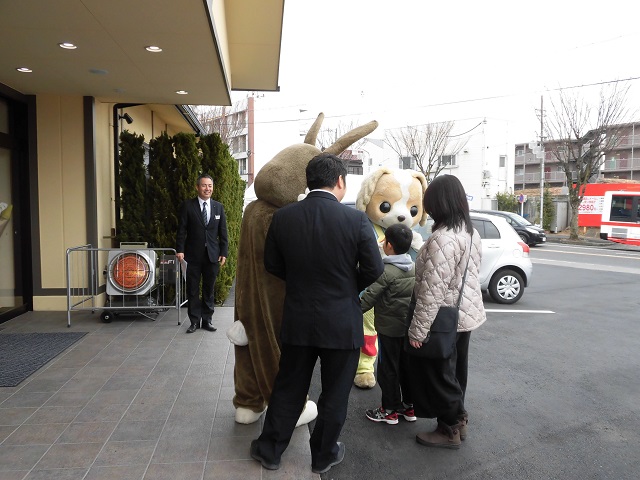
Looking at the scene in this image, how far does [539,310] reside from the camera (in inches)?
343

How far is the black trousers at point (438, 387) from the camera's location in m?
3.52

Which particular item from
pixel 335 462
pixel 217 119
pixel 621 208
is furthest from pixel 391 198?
pixel 217 119

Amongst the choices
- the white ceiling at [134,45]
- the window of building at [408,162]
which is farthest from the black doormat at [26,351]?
the window of building at [408,162]

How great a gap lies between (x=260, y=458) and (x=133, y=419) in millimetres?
1213

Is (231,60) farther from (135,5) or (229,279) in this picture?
(135,5)

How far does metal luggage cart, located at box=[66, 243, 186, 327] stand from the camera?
6750 mm

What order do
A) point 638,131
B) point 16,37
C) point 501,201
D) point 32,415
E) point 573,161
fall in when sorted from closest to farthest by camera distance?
1. point 32,415
2. point 16,37
3. point 573,161
4. point 501,201
5. point 638,131

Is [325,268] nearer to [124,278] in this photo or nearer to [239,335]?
[239,335]

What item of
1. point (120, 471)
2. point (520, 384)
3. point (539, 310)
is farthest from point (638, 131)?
point (120, 471)

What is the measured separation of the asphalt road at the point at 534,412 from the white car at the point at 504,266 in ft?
3.00

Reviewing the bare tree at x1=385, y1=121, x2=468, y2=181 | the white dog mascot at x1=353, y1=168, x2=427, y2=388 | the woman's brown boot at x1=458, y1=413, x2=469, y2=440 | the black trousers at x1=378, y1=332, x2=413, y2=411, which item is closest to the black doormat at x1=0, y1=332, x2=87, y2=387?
the black trousers at x1=378, y1=332, x2=413, y2=411

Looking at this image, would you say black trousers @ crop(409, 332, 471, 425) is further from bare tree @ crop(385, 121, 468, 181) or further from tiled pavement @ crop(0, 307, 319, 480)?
bare tree @ crop(385, 121, 468, 181)

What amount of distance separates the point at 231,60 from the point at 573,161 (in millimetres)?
24400

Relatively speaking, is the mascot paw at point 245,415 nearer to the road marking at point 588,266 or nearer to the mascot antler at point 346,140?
the mascot antler at point 346,140
